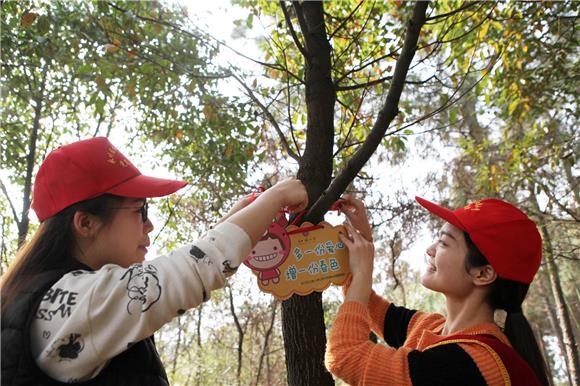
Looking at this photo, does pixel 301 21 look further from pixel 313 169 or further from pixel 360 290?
pixel 360 290

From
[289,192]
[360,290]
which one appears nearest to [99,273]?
[289,192]

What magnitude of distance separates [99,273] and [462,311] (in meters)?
1.17

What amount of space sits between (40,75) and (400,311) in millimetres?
5700

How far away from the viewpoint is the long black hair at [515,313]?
138cm

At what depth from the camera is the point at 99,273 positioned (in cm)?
100

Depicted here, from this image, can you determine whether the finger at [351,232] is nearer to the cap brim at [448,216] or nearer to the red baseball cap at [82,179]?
the cap brim at [448,216]

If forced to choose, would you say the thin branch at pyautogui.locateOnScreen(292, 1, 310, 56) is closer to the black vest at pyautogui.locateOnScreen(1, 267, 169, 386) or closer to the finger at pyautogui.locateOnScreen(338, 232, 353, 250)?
the finger at pyautogui.locateOnScreen(338, 232, 353, 250)

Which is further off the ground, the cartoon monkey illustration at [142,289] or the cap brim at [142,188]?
the cap brim at [142,188]

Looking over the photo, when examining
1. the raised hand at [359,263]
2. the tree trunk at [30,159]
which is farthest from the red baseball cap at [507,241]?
the tree trunk at [30,159]

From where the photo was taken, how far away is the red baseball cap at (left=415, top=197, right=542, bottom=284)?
56.2 inches

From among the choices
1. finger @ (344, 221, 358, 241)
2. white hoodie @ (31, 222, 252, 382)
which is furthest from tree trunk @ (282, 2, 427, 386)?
white hoodie @ (31, 222, 252, 382)

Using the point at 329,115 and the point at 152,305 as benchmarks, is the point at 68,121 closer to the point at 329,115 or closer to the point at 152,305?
the point at 329,115

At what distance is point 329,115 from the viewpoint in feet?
6.44

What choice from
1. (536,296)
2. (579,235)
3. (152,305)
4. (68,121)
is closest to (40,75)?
(68,121)
